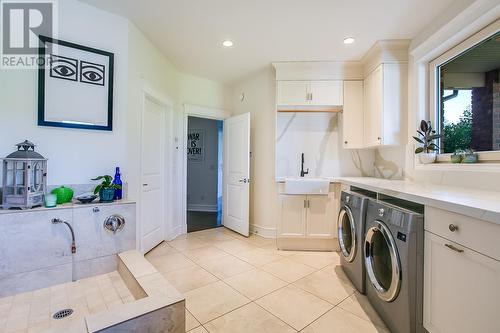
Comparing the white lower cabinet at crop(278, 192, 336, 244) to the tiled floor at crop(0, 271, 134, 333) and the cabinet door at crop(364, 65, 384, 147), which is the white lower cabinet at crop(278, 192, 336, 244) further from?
the tiled floor at crop(0, 271, 134, 333)

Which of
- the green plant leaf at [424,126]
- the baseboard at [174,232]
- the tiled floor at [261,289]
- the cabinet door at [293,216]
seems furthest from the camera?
the baseboard at [174,232]

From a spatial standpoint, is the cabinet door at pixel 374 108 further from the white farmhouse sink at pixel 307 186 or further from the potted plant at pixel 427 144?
the white farmhouse sink at pixel 307 186

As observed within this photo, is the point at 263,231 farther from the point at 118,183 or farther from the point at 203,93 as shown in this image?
the point at 203,93

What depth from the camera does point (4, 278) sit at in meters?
1.64

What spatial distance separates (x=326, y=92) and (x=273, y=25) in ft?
3.96

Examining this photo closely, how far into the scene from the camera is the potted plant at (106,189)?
6.75ft

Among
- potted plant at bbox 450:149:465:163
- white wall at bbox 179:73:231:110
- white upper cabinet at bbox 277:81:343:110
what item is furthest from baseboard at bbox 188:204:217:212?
potted plant at bbox 450:149:465:163

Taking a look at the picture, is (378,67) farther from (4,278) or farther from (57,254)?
(4,278)

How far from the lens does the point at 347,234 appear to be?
2359mm

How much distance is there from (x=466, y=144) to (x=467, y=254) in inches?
59.9

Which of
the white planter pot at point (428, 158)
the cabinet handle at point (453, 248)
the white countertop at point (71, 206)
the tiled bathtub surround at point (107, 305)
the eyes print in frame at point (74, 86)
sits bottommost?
the tiled bathtub surround at point (107, 305)

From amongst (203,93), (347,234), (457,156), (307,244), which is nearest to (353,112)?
(457,156)

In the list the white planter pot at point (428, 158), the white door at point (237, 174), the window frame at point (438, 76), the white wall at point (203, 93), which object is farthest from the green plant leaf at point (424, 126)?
the white wall at point (203, 93)

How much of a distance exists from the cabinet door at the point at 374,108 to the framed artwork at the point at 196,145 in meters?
3.66
